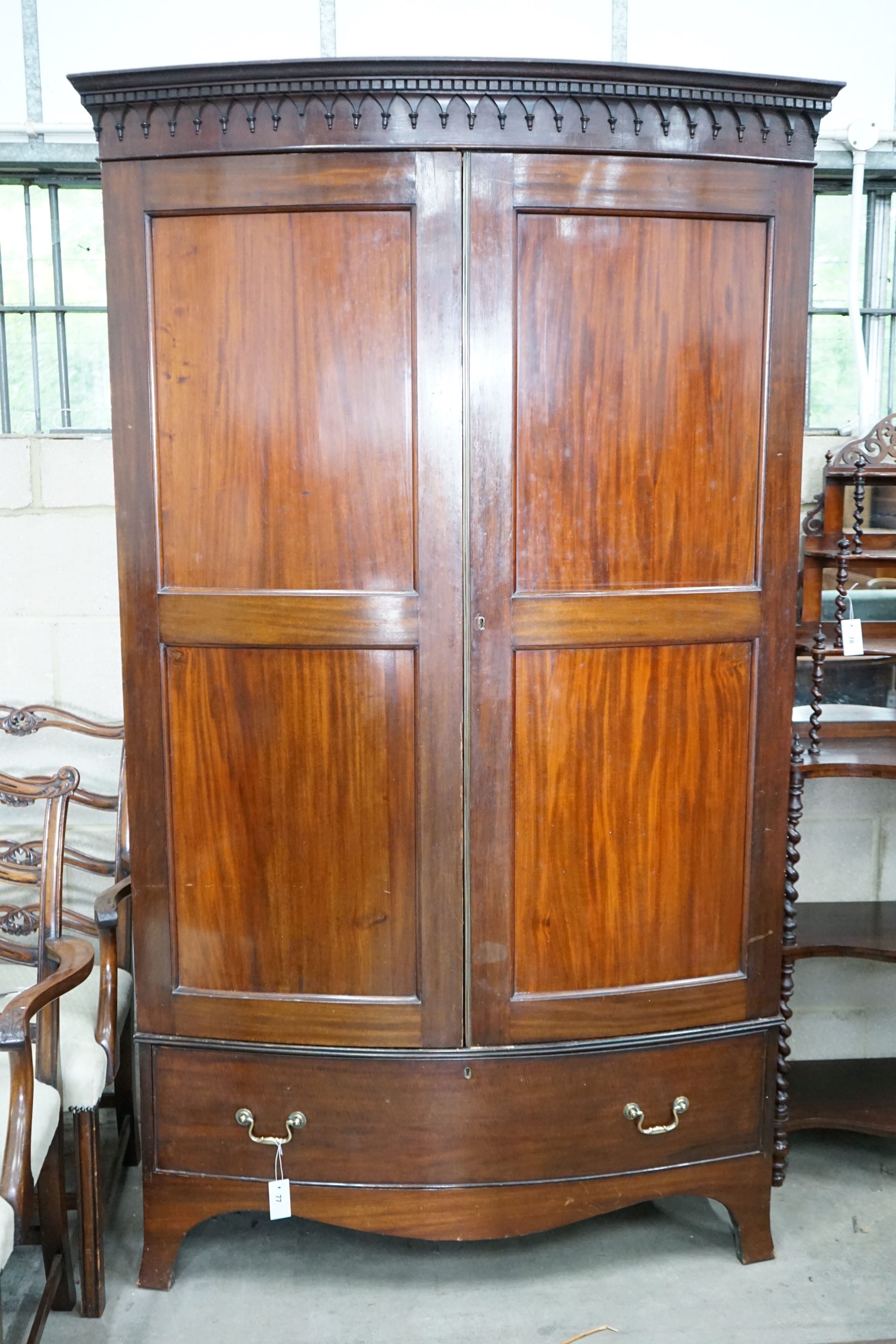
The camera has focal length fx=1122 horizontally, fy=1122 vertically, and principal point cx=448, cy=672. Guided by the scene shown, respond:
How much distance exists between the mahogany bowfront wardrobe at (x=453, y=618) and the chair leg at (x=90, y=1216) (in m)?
0.10

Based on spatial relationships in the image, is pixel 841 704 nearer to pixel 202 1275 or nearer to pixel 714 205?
pixel 714 205

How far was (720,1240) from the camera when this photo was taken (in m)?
2.31

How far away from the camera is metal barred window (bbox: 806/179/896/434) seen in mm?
2684

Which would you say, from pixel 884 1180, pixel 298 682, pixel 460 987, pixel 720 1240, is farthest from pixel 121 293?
pixel 884 1180

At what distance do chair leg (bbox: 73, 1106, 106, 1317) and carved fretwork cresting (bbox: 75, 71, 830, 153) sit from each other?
1.72 metres

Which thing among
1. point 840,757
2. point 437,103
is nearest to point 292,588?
point 437,103

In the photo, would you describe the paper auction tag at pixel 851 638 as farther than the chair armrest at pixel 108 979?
Yes

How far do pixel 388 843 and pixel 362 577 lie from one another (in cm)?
47

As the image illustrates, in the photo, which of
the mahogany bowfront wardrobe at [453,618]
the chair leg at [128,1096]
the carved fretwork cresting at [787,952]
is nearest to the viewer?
the mahogany bowfront wardrobe at [453,618]

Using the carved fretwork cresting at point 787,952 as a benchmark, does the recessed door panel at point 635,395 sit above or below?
above

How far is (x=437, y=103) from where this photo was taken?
69.7 inches

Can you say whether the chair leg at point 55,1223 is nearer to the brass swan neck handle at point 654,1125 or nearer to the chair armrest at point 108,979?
the chair armrest at point 108,979

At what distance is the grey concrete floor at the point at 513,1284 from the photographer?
6.66 feet

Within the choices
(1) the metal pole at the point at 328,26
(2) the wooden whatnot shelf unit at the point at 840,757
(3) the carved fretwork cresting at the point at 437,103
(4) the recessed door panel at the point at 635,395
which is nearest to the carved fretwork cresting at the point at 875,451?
(2) the wooden whatnot shelf unit at the point at 840,757
